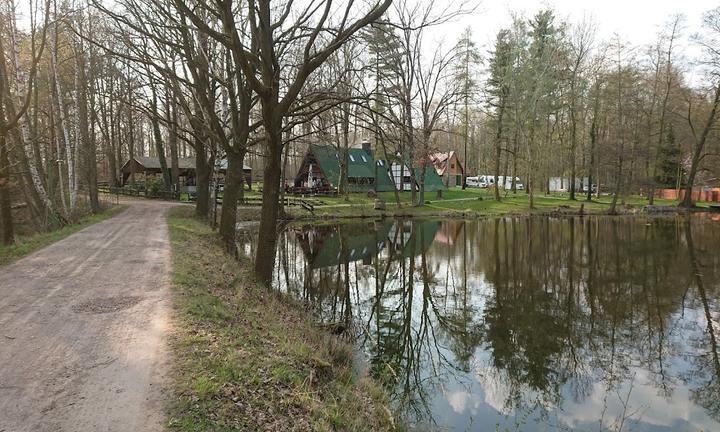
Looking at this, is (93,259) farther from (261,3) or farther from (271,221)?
(261,3)

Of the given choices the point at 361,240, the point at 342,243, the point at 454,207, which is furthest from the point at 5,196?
the point at 454,207

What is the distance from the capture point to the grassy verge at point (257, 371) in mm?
4605

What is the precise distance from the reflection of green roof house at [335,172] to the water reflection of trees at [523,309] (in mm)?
22008

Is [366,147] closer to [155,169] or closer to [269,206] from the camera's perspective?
[155,169]

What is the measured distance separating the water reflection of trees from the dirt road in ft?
12.4

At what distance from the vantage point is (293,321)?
887 centimetres

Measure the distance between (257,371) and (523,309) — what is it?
782 cm

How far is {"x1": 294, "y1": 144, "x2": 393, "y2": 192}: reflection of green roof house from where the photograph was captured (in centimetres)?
4406

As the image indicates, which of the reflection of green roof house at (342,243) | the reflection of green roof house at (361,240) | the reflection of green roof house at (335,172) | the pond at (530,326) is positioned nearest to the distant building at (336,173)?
the reflection of green roof house at (335,172)

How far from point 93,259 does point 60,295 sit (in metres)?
3.47

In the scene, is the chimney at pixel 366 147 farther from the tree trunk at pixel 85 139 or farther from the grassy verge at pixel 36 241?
the grassy verge at pixel 36 241

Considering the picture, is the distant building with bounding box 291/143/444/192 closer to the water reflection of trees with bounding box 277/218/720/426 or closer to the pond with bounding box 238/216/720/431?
the water reflection of trees with bounding box 277/218/720/426

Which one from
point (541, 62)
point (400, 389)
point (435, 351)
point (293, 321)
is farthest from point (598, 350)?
point (541, 62)

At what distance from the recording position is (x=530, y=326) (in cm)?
995
